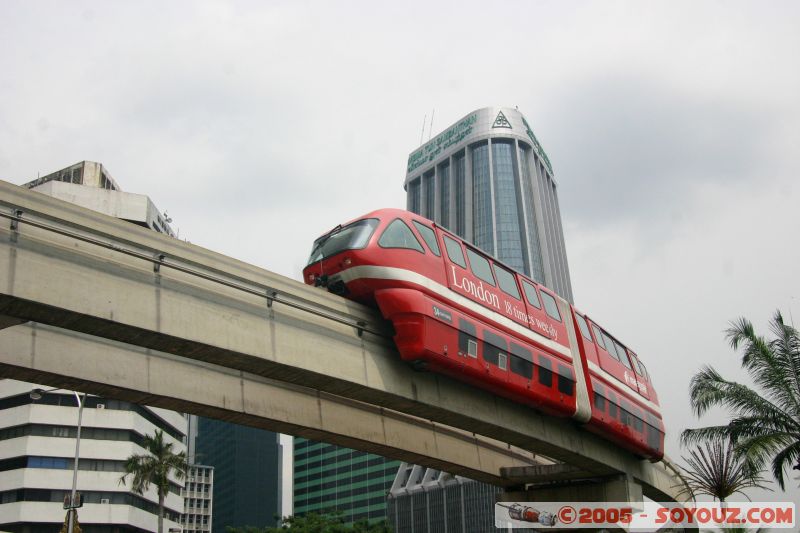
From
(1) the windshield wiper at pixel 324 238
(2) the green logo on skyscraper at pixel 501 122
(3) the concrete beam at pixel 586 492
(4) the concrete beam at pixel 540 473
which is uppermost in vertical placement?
(2) the green logo on skyscraper at pixel 501 122

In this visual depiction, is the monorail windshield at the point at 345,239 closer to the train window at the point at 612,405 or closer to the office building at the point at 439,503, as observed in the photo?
the train window at the point at 612,405

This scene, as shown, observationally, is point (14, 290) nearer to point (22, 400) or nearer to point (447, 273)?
point (447, 273)

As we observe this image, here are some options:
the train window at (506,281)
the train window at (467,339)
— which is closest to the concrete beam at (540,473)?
the train window at (506,281)

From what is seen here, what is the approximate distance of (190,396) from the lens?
17547 mm

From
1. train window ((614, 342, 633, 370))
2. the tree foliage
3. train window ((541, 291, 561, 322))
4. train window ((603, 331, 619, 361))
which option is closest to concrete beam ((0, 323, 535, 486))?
train window ((541, 291, 561, 322))

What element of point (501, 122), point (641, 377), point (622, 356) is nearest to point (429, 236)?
point (622, 356)

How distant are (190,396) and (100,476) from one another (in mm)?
63954

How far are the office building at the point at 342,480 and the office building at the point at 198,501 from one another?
1743 cm

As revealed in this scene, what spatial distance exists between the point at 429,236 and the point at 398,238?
1.23m

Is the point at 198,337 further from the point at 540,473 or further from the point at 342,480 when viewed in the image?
the point at 342,480

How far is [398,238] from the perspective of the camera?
59.5ft

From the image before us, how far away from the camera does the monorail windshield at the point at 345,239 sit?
707 inches

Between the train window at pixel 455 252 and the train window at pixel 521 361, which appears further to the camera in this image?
the train window at pixel 521 361

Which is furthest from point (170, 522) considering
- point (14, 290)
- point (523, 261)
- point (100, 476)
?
point (523, 261)
